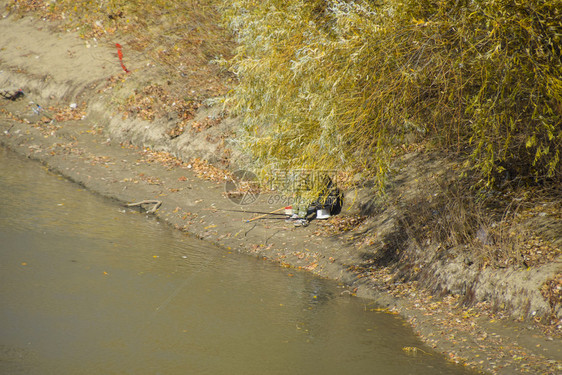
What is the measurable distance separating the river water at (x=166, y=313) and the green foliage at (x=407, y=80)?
258 cm

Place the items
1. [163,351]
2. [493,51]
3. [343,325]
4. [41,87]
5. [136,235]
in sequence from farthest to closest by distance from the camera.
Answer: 1. [41,87]
2. [136,235]
3. [343,325]
4. [163,351]
5. [493,51]

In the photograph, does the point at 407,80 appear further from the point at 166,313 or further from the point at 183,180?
the point at 183,180

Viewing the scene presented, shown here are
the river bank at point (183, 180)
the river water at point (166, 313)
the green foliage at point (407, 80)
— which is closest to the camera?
the green foliage at point (407, 80)

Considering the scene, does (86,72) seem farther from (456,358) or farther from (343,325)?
(456,358)

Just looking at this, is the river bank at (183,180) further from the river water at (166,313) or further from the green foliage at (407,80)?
the green foliage at (407,80)

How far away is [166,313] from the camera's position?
9555 millimetres

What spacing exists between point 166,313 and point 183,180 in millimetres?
7982

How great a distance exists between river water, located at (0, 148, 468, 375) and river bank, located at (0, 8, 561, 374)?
53 cm

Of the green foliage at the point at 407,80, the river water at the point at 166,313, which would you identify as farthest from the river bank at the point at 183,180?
the green foliage at the point at 407,80

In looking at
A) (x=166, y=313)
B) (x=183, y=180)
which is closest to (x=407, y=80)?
(x=166, y=313)

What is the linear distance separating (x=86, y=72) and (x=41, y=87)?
190 cm

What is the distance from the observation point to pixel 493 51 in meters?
7.52

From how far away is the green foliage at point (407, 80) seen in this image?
24.5ft

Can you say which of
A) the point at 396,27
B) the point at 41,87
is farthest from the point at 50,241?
the point at 41,87
